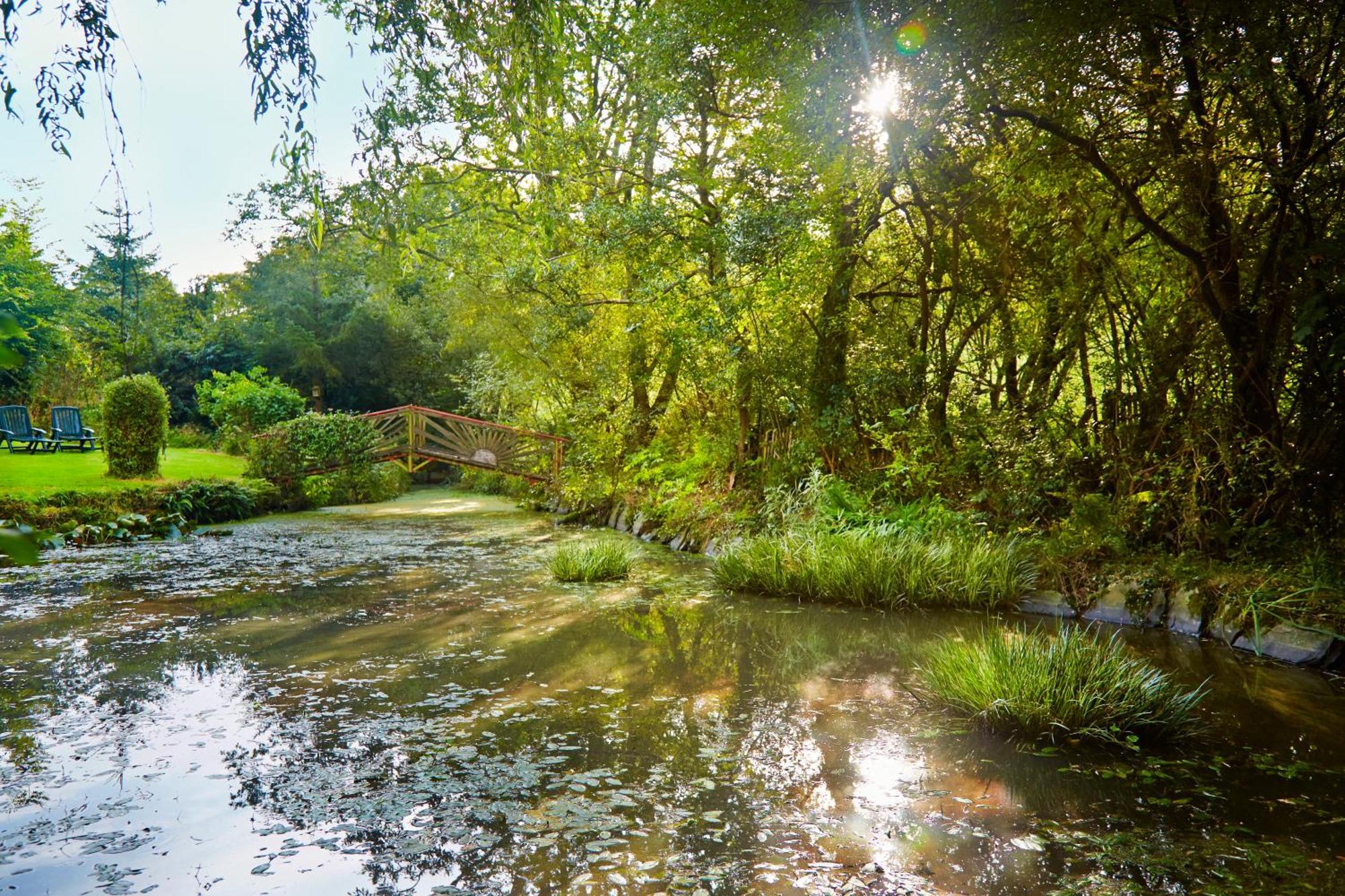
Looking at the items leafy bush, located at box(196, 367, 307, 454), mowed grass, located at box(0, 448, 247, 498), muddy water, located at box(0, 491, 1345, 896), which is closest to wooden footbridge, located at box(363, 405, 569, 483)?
leafy bush, located at box(196, 367, 307, 454)

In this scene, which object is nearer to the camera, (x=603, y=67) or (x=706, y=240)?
(x=706, y=240)

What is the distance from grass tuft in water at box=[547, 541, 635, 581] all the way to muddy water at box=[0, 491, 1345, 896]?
1.52 m

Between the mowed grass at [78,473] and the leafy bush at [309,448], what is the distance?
1.76 ft

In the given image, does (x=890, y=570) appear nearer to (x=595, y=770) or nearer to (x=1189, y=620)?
(x=1189, y=620)

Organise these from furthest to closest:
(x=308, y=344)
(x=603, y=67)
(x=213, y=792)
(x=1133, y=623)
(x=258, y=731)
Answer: (x=308, y=344) → (x=603, y=67) → (x=1133, y=623) → (x=258, y=731) → (x=213, y=792)

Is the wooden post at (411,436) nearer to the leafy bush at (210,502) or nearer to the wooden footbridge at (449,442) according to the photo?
the wooden footbridge at (449,442)

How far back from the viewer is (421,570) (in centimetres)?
795

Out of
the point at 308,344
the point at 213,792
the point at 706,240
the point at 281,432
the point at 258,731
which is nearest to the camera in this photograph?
the point at 213,792

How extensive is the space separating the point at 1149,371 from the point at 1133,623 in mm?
1787

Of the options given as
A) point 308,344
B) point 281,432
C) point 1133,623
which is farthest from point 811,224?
point 308,344

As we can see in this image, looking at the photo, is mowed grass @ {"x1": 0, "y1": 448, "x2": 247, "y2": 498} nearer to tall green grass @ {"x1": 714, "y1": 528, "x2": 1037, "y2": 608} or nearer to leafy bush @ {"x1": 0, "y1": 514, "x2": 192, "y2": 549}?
leafy bush @ {"x1": 0, "y1": 514, "x2": 192, "y2": 549}

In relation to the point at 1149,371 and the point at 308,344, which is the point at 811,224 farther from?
the point at 308,344

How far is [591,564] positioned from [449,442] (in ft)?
30.8

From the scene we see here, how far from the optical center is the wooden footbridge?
1552 cm
